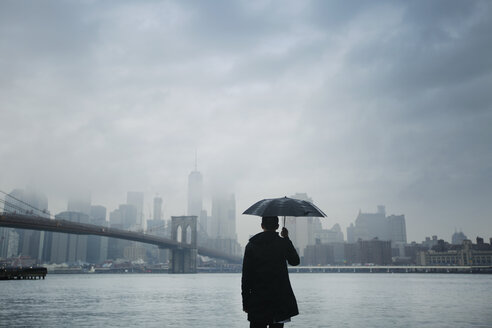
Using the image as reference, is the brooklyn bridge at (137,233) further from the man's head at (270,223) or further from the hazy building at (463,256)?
the hazy building at (463,256)

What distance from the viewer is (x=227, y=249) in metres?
172

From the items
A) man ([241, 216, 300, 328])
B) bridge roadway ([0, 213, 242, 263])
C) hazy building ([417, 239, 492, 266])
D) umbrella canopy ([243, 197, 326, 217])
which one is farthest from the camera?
hazy building ([417, 239, 492, 266])

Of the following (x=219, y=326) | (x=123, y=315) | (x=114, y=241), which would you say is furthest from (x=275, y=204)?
(x=114, y=241)

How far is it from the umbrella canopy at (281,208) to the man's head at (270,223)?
35 centimetres

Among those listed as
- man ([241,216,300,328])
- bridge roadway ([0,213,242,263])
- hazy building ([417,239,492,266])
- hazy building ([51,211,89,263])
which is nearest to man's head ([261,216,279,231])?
man ([241,216,300,328])

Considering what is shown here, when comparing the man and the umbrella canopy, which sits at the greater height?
the umbrella canopy

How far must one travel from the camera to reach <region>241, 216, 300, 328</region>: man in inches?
184

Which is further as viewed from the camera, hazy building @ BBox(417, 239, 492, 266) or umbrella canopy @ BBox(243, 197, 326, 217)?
hazy building @ BBox(417, 239, 492, 266)

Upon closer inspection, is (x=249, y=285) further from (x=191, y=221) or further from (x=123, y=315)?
(x=191, y=221)

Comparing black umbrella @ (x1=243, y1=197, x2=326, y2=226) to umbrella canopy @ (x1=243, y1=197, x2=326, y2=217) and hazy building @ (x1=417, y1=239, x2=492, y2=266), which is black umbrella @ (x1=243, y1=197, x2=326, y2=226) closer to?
umbrella canopy @ (x1=243, y1=197, x2=326, y2=217)

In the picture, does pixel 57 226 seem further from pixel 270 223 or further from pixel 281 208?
pixel 270 223

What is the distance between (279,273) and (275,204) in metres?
1.11

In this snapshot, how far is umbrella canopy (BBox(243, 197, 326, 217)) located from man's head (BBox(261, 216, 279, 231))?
35cm

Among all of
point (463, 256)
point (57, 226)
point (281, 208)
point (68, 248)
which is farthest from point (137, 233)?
point (463, 256)
